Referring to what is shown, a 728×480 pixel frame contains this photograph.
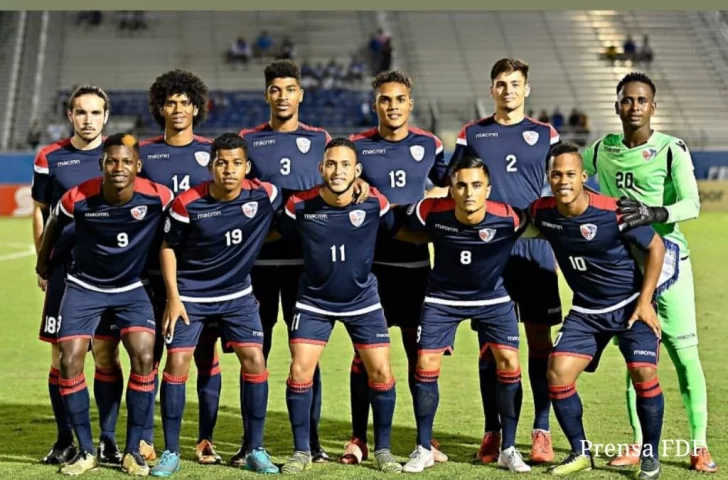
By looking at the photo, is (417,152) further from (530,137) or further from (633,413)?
(633,413)

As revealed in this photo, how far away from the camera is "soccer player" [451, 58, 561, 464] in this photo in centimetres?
641

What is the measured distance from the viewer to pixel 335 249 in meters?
6.11

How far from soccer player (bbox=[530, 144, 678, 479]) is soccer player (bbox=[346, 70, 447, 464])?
0.81 meters

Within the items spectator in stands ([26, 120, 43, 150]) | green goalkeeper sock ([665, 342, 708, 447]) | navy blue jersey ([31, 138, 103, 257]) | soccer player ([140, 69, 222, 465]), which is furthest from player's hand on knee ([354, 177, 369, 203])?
spectator in stands ([26, 120, 43, 150])

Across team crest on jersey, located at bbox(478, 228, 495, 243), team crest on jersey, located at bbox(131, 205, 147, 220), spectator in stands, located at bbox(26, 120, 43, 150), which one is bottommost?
team crest on jersey, located at bbox(478, 228, 495, 243)

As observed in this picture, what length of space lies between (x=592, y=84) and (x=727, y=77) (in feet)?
13.6

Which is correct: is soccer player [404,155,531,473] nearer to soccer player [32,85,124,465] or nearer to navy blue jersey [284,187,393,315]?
navy blue jersey [284,187,393,315]

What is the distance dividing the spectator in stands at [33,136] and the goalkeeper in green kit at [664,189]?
22820 mm

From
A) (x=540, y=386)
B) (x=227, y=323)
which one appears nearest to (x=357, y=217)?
(x=227, y=323)

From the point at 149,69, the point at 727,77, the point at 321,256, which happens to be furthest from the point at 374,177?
the point at 727,77

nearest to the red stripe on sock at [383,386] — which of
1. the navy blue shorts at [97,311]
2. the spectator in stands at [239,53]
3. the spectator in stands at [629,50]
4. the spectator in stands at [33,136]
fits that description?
the navy blue shorts at [97,311]

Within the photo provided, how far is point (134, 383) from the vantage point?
6086 mm

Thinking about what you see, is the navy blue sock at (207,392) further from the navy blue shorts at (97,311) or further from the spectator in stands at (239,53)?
the spectator in stands at (239,53)

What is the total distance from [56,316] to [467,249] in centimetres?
227
